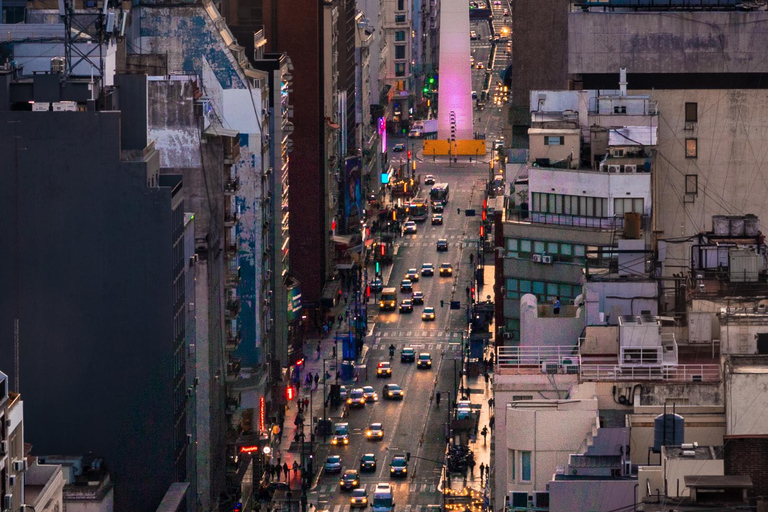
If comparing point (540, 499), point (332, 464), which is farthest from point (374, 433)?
point (540, 499)

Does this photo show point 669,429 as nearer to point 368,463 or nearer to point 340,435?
point 368,463

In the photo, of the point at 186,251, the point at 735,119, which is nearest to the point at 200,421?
the point at 186,251

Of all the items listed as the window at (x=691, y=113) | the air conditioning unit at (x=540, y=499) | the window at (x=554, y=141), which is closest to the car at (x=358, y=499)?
the window at (x=554, y=141)

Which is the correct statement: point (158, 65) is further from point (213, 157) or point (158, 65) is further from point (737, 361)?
point (737, 361)

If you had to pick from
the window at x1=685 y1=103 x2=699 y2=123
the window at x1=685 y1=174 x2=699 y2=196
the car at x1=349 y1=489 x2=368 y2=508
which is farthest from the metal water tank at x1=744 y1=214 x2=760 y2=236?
the car at x1=349 y1=489 x2=368 y2=508

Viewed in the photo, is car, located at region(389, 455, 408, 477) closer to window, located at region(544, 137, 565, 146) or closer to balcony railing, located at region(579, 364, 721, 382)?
window, located at region(544, 137, 565, 146)

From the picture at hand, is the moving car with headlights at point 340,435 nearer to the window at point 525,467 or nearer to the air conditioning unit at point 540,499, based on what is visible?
the window at point 525,467
